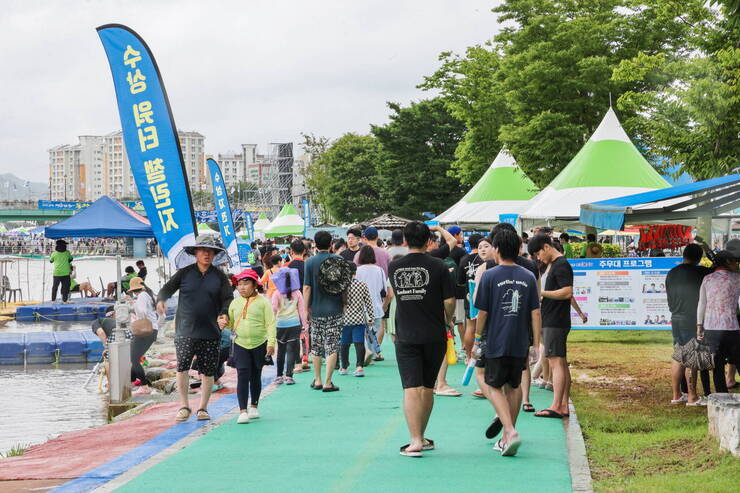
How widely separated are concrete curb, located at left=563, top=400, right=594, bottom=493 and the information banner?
637cm

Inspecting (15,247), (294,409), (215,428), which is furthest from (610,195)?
(15,247)

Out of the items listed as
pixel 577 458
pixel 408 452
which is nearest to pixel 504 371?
pixel 577 458

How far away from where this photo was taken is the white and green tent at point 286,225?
49219mm

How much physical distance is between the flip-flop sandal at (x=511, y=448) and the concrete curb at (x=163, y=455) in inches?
110

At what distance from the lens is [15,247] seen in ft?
315

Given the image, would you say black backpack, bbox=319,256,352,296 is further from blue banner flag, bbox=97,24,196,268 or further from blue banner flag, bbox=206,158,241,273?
blue banner flag, bbox=206,158,241,273

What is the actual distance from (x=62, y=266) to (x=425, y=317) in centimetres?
2060

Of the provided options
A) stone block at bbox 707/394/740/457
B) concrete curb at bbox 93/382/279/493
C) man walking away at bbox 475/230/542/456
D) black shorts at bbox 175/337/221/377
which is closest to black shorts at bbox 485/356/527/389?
man walking away at bbox 475/230/542/456

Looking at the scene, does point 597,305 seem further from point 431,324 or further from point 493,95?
point 493,95

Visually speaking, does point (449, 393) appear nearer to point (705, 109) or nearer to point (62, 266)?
point (705, 109)

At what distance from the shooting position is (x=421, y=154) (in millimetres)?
64250

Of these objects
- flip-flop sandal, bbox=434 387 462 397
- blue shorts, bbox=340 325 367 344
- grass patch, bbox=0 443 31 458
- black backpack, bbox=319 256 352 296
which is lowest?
grass patch, bbox=0 443 31 458

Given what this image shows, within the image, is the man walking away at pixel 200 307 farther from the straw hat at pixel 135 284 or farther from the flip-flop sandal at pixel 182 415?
the straw hat at pixel 135 284

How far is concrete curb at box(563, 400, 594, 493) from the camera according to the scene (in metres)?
5.99
